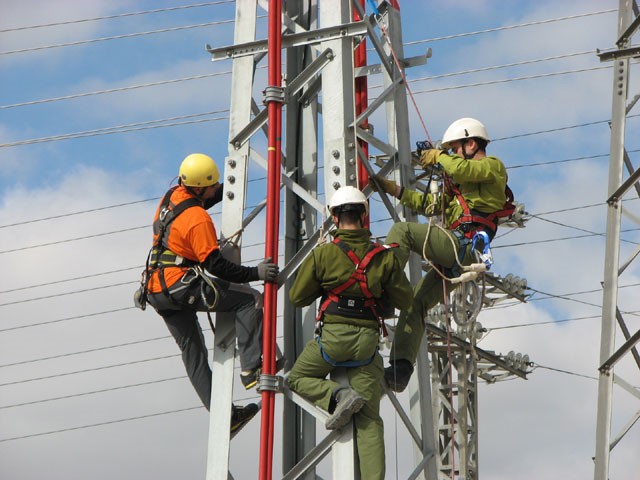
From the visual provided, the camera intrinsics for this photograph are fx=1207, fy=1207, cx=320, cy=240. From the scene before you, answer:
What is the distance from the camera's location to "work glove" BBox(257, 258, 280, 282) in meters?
9.17

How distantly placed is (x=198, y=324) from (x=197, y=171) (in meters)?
1.27

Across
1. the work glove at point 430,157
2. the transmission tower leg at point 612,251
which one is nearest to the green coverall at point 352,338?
the work glove at point 430,157

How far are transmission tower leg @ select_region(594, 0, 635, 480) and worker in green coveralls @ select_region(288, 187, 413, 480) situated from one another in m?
2.30

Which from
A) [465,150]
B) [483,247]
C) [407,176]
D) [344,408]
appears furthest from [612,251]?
[344,408]

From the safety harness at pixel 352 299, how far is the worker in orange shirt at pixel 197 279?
511mm

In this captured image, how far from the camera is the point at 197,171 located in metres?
9.80

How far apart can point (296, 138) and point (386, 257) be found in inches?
74.0

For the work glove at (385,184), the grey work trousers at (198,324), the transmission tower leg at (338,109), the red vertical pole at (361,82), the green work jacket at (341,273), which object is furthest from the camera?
the red vertical pole at (361,82)

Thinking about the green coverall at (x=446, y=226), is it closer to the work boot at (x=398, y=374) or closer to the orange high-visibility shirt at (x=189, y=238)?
the work boot at (x=398, y=374)

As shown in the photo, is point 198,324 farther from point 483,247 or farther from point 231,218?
point 483,247

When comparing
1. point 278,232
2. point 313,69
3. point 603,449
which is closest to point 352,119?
point 313,69

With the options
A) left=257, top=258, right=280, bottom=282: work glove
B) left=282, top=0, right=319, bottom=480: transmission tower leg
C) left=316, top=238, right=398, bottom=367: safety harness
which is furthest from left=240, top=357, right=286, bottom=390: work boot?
left=257, top=258, right=280, bottom=282: work glove

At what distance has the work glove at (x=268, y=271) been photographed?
9.17m

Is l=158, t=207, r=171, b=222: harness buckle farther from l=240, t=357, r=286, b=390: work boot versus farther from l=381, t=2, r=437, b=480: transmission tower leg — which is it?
l=381, t=2, r=437, b=480: transmission tower leg
